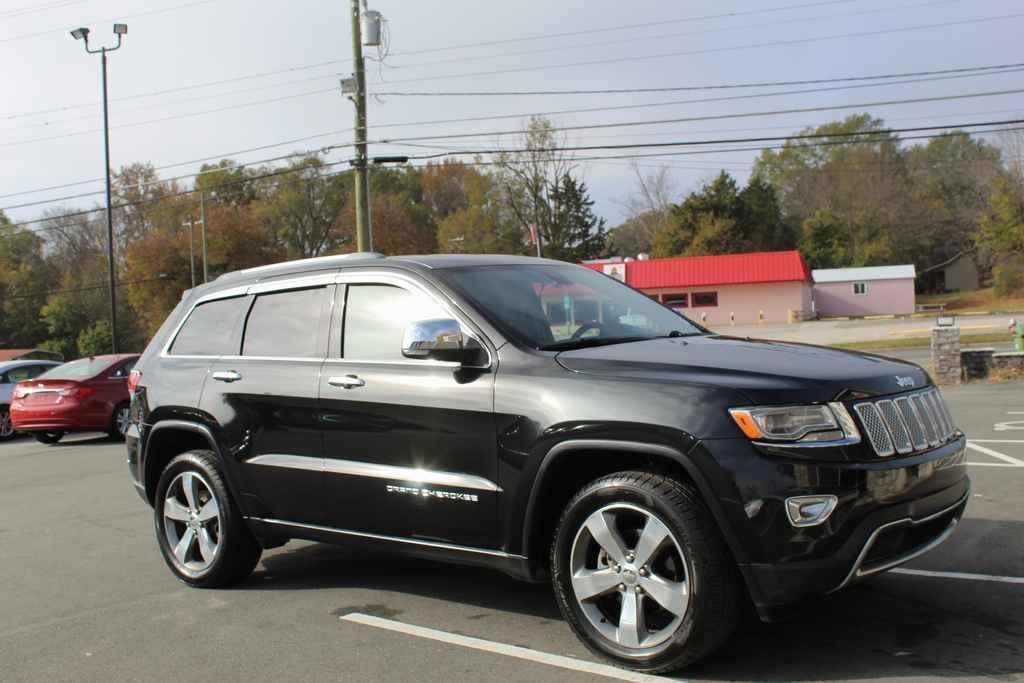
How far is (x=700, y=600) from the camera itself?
155 inches

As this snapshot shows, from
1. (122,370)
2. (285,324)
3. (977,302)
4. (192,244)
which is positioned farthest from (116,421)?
(977,302)

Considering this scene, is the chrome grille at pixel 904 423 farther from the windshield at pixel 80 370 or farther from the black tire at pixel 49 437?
the black tire at pixel 49 437

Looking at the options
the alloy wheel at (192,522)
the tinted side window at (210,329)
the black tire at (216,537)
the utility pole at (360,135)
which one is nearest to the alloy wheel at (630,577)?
the black tire at (216,537)

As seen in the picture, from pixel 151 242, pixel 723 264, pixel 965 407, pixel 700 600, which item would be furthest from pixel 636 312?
pixel 151 242

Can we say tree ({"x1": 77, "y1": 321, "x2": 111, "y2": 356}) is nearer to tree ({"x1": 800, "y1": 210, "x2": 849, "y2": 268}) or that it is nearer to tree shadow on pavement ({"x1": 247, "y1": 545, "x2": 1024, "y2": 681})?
tree ({"x1": 800, "y1": 210, "x2": 849, "y2": 268})

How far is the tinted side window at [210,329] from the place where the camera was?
610cm

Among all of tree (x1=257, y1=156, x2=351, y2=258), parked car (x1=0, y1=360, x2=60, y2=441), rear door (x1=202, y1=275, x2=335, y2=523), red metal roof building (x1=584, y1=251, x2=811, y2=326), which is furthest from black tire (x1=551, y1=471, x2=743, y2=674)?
tree (x1=257, y1=156, x2=351, y2=258)

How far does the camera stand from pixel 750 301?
64312 mm

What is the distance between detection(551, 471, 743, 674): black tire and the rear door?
63.3 inches

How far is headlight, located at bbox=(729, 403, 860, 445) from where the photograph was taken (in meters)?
3.86

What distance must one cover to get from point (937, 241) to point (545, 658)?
312 feet

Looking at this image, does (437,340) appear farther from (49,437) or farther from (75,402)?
(49,437)

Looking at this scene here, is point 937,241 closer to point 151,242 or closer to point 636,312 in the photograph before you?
point 151,242

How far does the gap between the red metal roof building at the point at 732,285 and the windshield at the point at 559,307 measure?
57424mm
